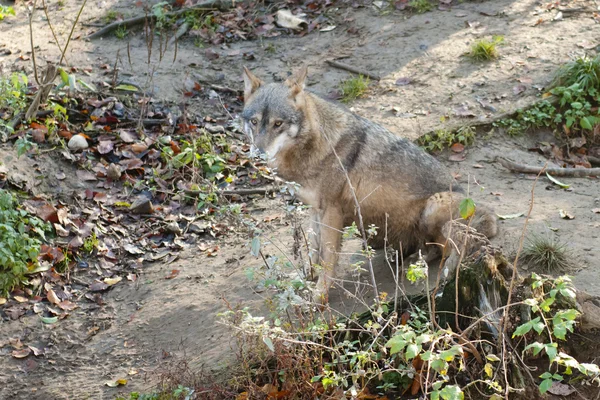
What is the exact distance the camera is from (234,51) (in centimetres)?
1160

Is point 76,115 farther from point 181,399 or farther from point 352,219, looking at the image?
point 181,399

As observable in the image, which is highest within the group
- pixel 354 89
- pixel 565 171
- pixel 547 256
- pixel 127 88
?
pixel 127 88

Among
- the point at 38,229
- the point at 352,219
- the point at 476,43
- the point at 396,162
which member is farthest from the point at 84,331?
the point at 476,43

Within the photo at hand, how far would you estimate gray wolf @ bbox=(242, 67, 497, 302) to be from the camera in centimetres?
636

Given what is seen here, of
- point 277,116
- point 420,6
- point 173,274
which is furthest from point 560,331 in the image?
point 420,6

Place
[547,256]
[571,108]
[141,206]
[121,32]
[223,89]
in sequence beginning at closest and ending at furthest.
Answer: [547,256] → [141,206] → [571,108] → [223,89] → [121,32]

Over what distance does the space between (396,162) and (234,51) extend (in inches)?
228

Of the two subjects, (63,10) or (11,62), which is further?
(63,10)

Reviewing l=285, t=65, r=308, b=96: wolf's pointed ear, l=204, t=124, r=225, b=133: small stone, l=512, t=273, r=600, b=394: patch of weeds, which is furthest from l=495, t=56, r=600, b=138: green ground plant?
l=512, t=273, r=600, b=394: patch of weeds

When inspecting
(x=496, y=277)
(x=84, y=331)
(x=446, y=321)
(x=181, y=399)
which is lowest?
(x=84, y=331)

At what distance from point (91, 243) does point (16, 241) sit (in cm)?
85

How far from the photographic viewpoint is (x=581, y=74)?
31.3ft

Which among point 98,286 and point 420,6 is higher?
point 420,6

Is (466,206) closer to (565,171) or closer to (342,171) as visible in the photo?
(342,171)
